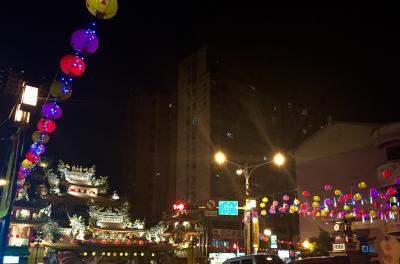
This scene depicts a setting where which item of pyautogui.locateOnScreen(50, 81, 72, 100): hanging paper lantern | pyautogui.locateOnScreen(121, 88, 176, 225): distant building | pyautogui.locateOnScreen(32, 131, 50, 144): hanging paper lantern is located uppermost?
pyautogui.locateOnScreen(121, 88, 176, 225): distant building

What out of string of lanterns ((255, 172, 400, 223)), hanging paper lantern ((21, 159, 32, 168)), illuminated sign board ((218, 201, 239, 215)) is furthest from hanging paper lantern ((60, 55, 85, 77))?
string of lanterns ((255, 172, 400, 223))

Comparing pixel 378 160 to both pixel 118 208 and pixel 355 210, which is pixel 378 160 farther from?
pixel 118 208

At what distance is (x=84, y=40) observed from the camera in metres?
13.1

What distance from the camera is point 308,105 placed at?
84.9m

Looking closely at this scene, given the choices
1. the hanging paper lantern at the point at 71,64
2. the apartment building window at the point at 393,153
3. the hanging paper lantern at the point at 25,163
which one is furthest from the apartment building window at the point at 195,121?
the hanging paper lantern at the point at 71,64

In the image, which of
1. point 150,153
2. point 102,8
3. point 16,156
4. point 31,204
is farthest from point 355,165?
point 150,153

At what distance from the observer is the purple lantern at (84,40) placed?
13125 mm

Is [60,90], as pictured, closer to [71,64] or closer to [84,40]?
[71,64]

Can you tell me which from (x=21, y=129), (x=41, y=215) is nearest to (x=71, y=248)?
(x=41, y=215)

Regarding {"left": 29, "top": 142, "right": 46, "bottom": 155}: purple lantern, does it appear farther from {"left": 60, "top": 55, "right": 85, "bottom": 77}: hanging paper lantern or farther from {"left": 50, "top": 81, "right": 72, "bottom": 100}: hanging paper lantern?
{"left": 60, "top": 55, "right": 85, "bottom": 77}: hanging paper lantern

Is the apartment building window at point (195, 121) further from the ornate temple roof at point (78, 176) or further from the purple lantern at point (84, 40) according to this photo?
the purple lantern at point (84, 40)

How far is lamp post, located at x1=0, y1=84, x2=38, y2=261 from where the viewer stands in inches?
602

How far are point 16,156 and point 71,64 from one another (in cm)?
516

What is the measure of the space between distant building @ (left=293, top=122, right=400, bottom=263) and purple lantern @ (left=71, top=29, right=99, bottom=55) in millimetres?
25135
